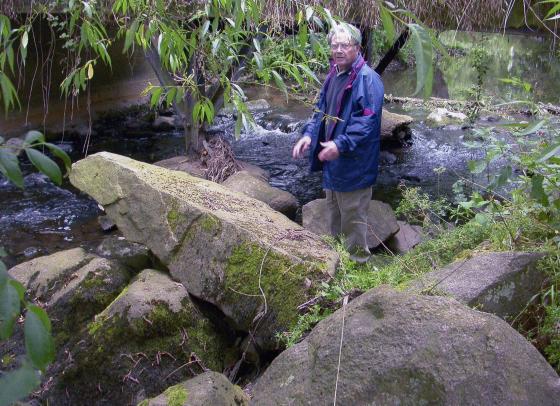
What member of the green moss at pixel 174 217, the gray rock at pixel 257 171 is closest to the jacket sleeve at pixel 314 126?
the green moss at pixel 174 217

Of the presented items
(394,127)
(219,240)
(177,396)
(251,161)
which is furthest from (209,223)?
(394,127)

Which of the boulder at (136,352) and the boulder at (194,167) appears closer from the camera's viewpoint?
the boulder at (136,352)

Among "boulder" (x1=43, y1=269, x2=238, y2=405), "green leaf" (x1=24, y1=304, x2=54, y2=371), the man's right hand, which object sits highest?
"green leaf" (x1=24, y1=304, x2=54, y2=371)

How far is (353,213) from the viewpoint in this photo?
4109mm

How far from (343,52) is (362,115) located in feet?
1.37

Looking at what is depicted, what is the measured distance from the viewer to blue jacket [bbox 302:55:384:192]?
3.67 m

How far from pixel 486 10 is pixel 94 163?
12.0ft

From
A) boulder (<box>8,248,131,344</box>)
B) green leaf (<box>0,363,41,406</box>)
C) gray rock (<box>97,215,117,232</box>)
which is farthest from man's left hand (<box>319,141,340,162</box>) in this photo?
green leaf (<box>0,363,41,406</box>)

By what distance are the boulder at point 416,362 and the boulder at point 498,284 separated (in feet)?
0.99

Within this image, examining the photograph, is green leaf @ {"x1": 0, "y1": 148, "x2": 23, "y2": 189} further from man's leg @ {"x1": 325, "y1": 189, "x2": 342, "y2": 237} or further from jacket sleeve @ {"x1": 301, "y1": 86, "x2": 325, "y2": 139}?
man's leg @ {"x1": 325, "y1": 189, "x2": 342, "y2": 237}

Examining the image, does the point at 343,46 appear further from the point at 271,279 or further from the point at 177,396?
the point at 177,396

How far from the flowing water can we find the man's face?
1113 millimetres

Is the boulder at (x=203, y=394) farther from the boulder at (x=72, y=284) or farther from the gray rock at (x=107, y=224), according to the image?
the gray rock at (x=107, y=224)

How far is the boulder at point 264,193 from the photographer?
5.65 m
